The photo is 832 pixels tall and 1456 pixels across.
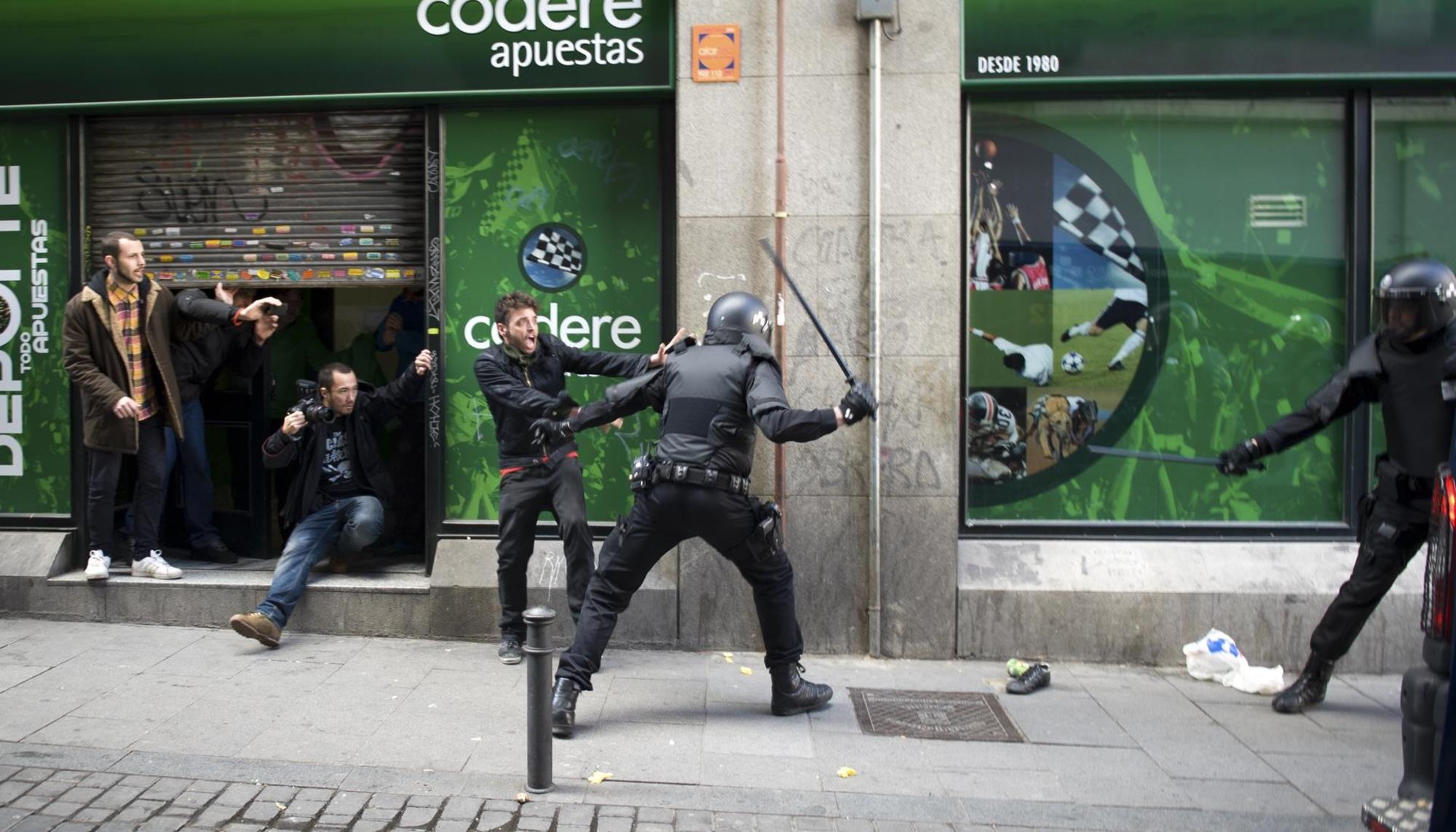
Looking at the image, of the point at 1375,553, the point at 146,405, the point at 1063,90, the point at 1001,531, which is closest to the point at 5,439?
the point at 146,405

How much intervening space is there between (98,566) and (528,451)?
291 cm

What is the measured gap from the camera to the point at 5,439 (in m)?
7.72

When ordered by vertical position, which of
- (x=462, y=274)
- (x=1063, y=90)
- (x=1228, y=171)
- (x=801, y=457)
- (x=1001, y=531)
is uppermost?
(x=1063, y=90)

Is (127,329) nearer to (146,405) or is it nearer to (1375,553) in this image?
(146,405)

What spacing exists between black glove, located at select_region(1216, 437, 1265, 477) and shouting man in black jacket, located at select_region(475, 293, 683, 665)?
2847 mm

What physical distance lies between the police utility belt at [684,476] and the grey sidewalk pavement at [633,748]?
1139mm

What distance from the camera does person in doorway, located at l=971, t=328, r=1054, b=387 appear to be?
7098mm

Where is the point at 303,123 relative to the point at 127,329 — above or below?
above

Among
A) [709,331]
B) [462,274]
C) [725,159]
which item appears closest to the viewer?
[709,331]

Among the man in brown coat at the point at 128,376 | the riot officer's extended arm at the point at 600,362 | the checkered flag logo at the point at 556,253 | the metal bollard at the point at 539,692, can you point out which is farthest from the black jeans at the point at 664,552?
the man in brown coat at the point at 128,376

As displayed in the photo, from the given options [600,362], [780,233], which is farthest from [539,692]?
[780,233]

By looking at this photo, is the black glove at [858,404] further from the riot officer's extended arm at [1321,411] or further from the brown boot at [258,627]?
the brown boot at [258,627]

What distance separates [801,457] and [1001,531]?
1319mm

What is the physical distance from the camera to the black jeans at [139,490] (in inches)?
285
